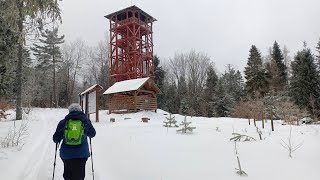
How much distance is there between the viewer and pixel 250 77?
38.7 m

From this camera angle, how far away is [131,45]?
38.1 meters

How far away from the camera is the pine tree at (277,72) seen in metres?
40.3

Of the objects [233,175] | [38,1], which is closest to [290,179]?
[233,175]

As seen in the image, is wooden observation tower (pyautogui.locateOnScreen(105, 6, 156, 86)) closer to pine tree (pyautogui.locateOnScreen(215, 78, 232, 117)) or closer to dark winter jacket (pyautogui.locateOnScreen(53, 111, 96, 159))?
pine tree (pyautogui.locateOnScreen(215, 78, 232, 117))

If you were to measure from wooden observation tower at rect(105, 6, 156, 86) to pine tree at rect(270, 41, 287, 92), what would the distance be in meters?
16.6

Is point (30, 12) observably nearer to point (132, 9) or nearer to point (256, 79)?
point (132, 9)

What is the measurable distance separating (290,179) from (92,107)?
14.2 m

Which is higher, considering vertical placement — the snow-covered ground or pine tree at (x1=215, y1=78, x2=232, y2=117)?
pine tree at (x1=215, y1=78, x2=232, y2=117)

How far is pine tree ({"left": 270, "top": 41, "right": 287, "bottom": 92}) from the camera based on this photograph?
40350mm

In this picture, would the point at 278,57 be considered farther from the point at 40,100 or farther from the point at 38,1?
the point at 38,1

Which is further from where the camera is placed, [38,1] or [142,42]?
[142,42]

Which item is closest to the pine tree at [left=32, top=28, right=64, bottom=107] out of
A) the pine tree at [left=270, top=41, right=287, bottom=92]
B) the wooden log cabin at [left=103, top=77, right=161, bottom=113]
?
the wooden log cabin at [left=103, top=77, right=161, bottom=113]

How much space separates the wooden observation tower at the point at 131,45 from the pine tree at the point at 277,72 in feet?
54.5

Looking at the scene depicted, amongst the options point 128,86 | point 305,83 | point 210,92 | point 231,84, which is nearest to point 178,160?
point 128,86
